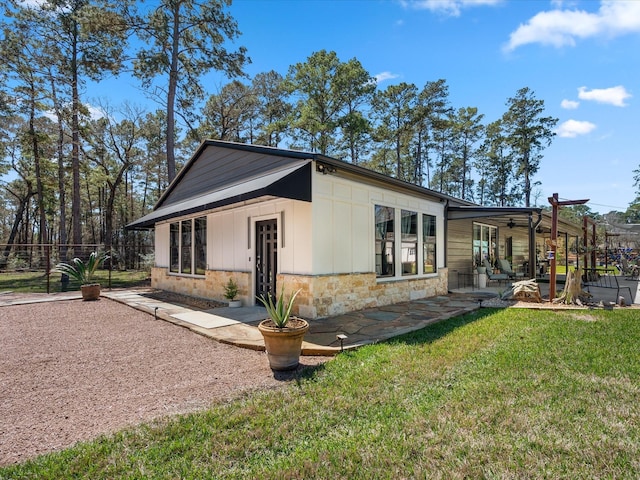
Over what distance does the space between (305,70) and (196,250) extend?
16.8 metres

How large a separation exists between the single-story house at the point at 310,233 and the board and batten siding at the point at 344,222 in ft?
0.07

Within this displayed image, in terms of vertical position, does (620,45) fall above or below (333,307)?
above

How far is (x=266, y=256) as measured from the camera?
7684 millimetres

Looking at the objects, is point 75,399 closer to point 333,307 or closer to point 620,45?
point 333,307

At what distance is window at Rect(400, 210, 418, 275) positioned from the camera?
8.48 metres

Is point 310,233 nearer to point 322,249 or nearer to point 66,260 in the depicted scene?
point 322,249

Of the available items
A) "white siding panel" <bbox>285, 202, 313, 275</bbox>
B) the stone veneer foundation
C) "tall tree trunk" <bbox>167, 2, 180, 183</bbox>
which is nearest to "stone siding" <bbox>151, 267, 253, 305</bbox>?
the stone veneer foundation

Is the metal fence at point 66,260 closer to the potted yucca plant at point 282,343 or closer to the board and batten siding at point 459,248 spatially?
the potted yucca plant at point 282,343

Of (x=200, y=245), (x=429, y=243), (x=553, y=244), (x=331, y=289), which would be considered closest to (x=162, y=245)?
(x=200, y=245)

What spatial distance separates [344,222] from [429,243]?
3.71 meters

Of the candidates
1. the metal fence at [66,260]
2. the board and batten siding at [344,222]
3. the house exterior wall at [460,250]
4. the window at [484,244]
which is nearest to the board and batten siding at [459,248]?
the house exterior wall at [460,250]

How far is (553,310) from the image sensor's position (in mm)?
6844

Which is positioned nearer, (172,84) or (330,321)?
(330,321)

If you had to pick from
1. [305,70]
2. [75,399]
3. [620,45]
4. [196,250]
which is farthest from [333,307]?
[305,70]
